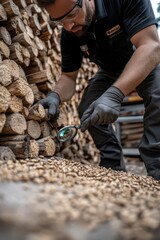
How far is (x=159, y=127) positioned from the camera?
1.75 metres

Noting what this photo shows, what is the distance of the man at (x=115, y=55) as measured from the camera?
167 centimetres

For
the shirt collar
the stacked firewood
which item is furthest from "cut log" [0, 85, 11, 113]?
the shirt collar

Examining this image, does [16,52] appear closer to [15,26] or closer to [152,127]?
[15,26]

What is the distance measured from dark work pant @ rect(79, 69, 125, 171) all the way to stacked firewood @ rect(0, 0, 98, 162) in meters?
0.26

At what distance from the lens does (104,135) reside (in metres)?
2.15

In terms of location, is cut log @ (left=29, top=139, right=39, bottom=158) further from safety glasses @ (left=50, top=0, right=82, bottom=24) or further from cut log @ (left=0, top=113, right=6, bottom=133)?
safety glasses @ (left=50, top=0, right=82, bottom=24)

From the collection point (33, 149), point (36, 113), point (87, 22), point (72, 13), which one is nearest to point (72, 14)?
point (72, 13)

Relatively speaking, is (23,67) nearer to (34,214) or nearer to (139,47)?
(139,47)

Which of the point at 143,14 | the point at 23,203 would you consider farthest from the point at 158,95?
the point at 23,203

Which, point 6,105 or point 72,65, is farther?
point 72,65

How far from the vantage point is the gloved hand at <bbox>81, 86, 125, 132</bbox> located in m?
1.62

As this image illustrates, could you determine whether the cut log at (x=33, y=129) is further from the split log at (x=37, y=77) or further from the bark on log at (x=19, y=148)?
the split log at (x=37, y=77)

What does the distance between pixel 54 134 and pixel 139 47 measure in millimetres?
833

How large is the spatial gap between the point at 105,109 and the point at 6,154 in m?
0.60
